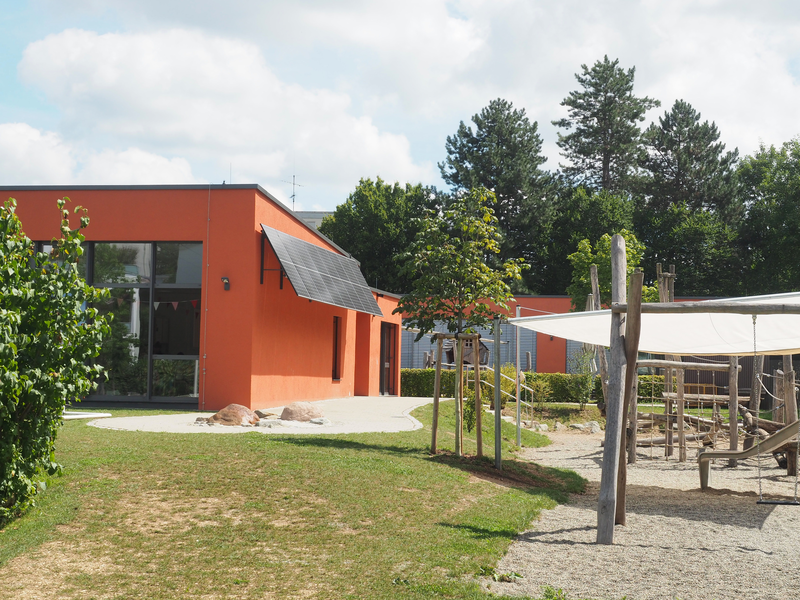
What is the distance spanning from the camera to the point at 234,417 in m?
10.5

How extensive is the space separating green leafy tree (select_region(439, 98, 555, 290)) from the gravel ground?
28.5 m

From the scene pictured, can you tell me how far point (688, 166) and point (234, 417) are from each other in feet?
115

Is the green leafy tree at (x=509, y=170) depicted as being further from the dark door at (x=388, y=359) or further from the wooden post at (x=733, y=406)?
the wooden post at (x=733, y=406)

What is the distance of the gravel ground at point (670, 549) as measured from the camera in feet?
14.6

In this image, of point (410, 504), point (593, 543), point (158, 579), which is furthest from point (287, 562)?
point (593, 543)

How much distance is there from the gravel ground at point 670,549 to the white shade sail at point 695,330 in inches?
68.2

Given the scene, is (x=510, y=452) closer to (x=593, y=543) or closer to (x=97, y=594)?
(x=593, y=543)

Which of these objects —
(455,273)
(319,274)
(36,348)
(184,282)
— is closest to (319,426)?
(455,273)

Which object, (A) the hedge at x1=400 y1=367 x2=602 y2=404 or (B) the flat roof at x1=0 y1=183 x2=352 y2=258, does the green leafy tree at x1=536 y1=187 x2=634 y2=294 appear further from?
(B) the flat roof at x1=0 y1=183 x2=352 y2=258

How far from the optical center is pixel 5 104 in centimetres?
919

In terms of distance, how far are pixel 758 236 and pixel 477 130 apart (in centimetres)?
1583

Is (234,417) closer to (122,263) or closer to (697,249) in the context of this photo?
(122,263)

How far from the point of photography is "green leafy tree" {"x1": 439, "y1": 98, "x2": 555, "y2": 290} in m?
36.9

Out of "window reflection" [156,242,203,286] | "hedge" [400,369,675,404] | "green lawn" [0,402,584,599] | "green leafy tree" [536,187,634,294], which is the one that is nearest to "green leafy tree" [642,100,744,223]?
"green leafy tree" [536,187,634,294]
